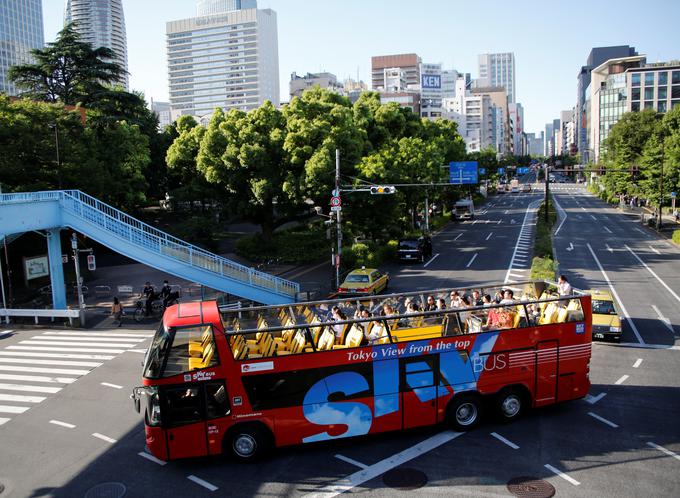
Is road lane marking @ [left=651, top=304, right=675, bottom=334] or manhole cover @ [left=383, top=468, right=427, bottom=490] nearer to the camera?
manhole cover @ [left=383, top=468, right=427, bottom=490]

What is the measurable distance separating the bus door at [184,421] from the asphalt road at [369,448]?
1.64 ft

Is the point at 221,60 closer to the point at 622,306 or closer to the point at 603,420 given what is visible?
the point at 622,306

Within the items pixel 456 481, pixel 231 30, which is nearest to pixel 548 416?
pixel 456 481

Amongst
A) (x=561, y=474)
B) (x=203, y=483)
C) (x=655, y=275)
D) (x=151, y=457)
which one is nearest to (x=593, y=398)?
(x=561, y=474)

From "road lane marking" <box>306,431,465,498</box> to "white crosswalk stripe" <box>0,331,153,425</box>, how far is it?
9.31 metres

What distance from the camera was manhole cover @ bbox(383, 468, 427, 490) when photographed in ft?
35.4

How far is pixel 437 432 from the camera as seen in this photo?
13242 mm

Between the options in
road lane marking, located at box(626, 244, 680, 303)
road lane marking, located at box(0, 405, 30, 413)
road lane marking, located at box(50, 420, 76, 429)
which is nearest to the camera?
road lane marking, located at box(50, 420, 76, 429)

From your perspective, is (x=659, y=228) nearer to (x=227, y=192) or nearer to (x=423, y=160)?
(x=423, y=160)

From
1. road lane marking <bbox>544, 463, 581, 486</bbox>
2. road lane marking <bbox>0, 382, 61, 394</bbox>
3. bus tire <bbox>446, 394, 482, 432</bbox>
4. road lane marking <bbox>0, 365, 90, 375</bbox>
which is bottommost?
road lane marking <bbox>0, 365, 90, 375</bbox>

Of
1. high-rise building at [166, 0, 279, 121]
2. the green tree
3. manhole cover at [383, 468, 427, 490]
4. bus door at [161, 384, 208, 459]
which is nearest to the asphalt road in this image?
manhole cover at [383, 468, 427, 490]

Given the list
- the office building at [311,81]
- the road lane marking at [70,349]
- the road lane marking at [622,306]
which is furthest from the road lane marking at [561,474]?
the office building at [311,81]

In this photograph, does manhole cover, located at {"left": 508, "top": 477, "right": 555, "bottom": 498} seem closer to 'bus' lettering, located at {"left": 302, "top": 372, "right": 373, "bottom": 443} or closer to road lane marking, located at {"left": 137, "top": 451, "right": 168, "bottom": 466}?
'bus' lettering, located at {"left": 302, "top": 372, "right": 373, "bottom": 443}

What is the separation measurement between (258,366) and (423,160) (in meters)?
36.0
